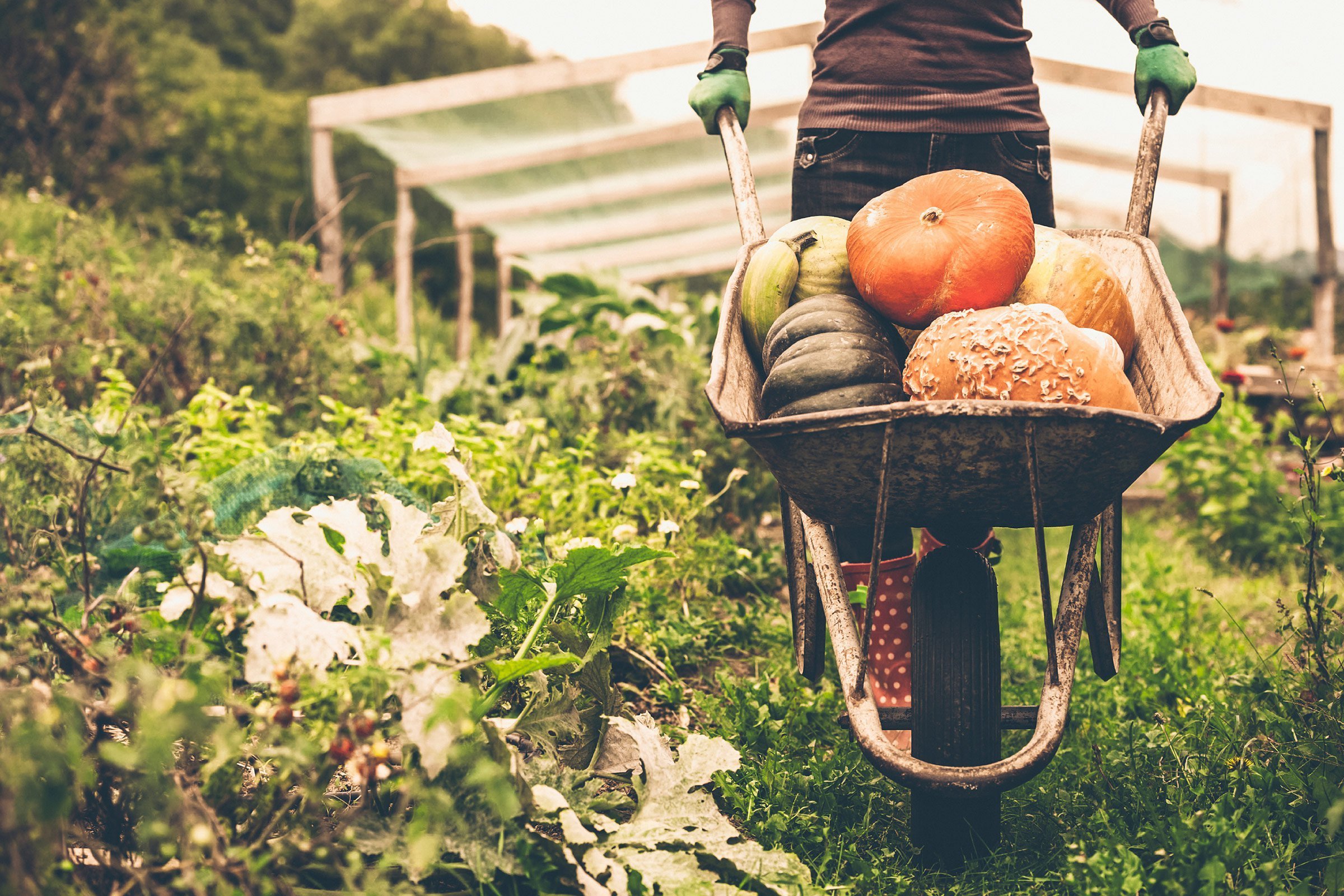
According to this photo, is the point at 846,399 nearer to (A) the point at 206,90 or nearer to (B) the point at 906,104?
(B) the point at 906,104

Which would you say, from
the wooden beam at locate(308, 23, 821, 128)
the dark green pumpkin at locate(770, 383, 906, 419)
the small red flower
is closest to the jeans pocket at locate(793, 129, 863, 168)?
the dark green pumpkin at locate(770, 383, 906, 419)

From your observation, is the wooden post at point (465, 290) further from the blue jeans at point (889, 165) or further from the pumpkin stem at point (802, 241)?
the pumpkin stem at point (802, 241)

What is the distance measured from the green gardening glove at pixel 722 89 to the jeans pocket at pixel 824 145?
0.17m

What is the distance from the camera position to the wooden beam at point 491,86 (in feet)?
22.0

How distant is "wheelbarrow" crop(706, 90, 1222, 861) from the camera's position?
1.39 m

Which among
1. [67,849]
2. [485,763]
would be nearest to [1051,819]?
[485,763]

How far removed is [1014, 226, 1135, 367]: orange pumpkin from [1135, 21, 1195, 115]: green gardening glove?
0.55 m

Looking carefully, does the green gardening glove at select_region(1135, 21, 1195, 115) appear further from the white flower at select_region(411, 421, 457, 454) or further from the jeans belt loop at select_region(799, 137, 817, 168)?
the white flower at select_region(411, 421, 457, 454)

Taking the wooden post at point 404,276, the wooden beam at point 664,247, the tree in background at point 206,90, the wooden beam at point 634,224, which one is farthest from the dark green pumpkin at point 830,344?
the wooden beam at point 664,247

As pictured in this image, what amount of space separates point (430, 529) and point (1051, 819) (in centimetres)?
135

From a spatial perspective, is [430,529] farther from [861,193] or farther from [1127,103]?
[1127,103]

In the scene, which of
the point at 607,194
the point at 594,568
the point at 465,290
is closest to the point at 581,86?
the point at 607,194

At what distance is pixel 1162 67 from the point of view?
2148 mm

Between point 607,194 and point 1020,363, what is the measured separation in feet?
28.0
